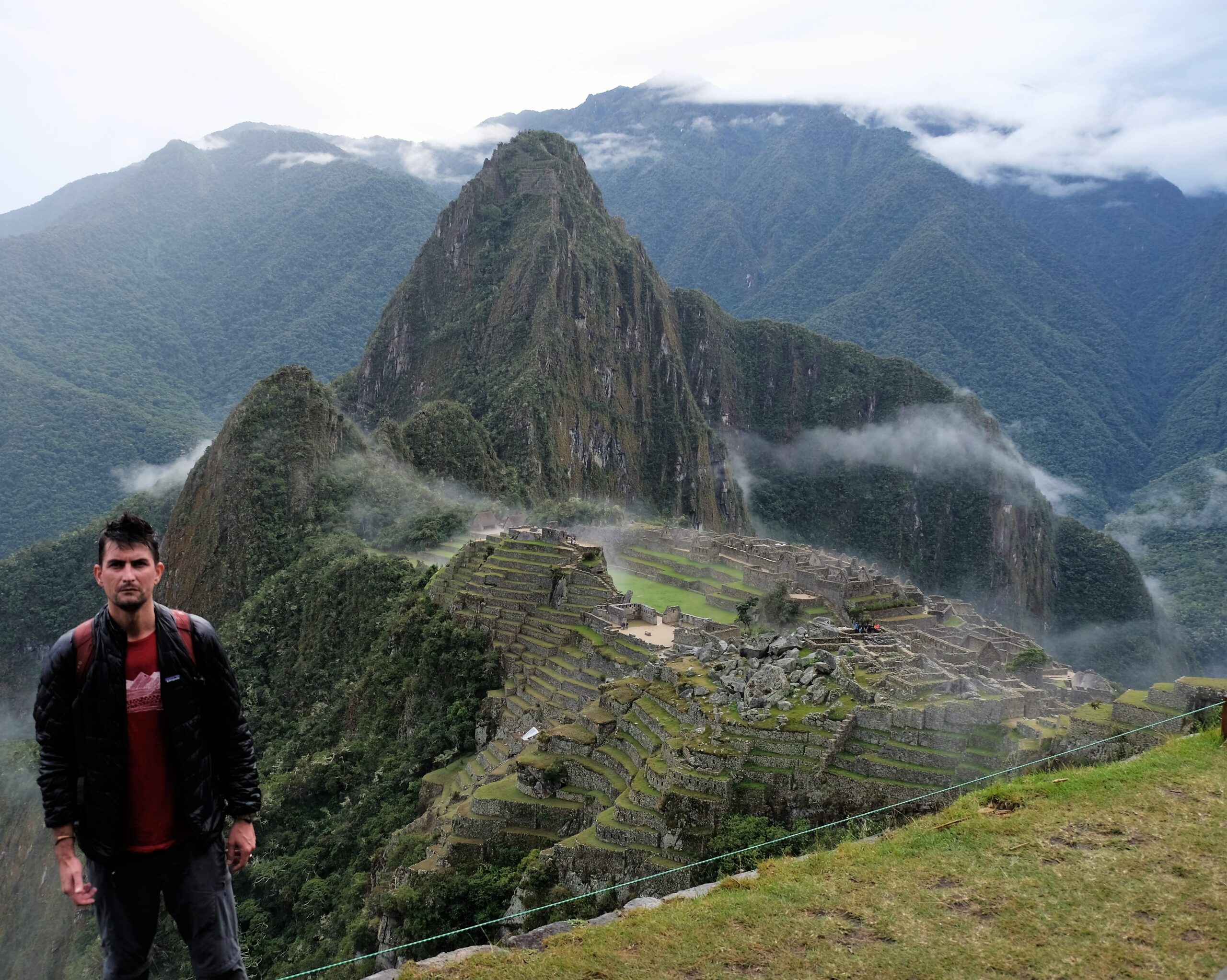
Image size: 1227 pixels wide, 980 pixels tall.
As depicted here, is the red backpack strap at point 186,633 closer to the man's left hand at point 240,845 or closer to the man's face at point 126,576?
the man's face at point 126,576

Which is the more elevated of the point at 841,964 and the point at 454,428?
the point at 841,964

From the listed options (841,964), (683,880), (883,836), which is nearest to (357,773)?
(683,880)

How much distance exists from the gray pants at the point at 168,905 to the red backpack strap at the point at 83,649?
116 centimetres

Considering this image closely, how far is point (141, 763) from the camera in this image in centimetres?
531

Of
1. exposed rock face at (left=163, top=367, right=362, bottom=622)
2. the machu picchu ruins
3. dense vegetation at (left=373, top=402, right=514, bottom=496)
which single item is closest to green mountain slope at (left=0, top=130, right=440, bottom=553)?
exposed rock face at (left=163, top=367, right=362, bottom=622)

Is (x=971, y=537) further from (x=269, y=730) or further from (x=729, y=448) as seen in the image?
(x=269, y=730)

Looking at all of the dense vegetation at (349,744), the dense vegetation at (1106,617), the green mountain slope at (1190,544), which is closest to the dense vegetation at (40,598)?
the dense vegetation at (349,744)

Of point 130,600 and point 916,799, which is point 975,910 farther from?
point 130,600

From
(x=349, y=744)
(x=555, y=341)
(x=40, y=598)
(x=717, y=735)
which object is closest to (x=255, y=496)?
(x=40, y=598)

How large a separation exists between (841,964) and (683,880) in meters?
5.68

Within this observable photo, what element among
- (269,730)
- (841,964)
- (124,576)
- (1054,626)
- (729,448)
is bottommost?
(1054,626)

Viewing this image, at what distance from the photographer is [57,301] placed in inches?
6334

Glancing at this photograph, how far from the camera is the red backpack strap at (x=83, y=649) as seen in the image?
204 inches

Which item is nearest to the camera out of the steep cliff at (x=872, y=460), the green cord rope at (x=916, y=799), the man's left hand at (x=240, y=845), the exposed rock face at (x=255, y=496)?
the man's left hand at (x=240, y=845)
